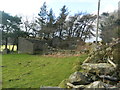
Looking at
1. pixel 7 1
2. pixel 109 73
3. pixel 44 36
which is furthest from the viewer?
pixel 44 36

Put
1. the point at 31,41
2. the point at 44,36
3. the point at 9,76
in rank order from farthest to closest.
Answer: the point at 44,36 → the point at 31,41 → the point at 9,76

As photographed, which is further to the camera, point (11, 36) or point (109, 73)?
point (11, 36)

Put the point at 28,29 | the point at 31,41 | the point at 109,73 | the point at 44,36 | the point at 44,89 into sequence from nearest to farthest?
the point at 44,89
the point at 109,73
the point at 31,41
the point at 44,36
the point at 28,29

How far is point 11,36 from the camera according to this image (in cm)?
1455

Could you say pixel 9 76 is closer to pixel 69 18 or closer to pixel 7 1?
pixel 7 1

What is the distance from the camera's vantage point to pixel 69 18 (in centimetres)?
1472

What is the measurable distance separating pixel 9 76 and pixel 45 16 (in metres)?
10.3

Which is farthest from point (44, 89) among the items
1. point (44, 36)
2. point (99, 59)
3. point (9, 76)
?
point (44, 36)

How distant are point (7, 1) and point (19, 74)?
3497mm

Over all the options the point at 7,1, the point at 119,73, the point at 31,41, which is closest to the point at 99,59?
the point at 119,73

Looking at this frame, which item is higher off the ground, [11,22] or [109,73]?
[11,22]

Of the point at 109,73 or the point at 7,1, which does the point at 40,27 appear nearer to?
the point at 7,1

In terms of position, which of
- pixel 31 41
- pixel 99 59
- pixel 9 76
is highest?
pixel 31 41

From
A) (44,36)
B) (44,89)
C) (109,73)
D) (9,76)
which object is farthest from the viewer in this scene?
(44,36)
